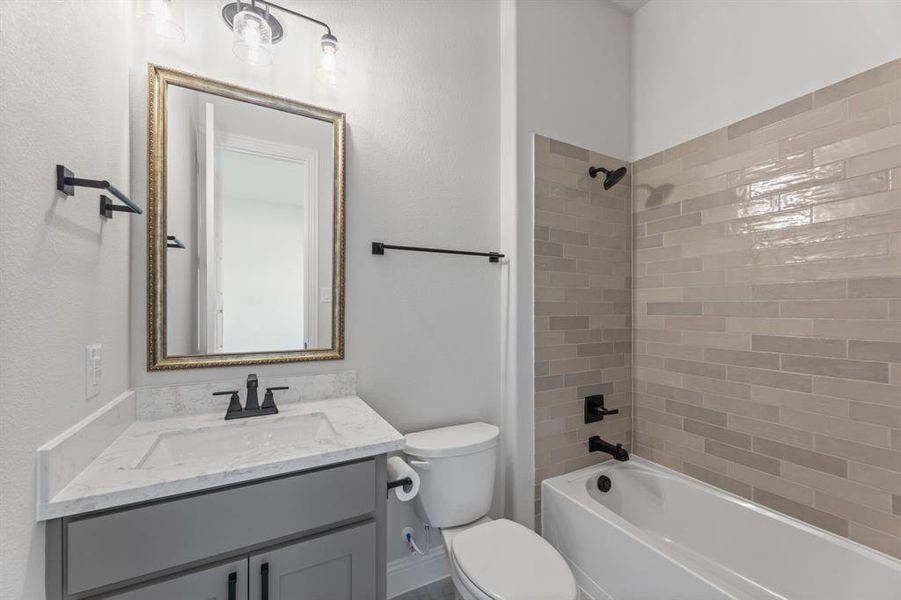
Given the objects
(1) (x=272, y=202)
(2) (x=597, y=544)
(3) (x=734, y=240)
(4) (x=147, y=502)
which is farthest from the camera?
(3) (x=734, y=240)

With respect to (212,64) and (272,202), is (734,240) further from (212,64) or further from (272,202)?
(212,64)

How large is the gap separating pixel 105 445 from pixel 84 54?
1.02 meters

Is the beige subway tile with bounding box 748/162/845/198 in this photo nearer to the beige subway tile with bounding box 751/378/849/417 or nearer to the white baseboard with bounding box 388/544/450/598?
the beige subway tile with bounding box 751/378/849/417

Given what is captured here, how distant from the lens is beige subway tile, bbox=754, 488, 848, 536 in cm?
A: 149

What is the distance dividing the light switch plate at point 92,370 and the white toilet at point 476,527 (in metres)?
1.00

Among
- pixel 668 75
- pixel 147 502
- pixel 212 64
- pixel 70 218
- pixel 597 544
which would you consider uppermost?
pixel 668 75

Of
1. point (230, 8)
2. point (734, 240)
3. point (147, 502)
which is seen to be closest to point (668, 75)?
point (734, 240)

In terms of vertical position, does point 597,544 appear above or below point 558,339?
below

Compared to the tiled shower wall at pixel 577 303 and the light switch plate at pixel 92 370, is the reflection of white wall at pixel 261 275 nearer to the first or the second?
the light switch plate at pixel 92 370

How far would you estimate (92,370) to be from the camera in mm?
1006

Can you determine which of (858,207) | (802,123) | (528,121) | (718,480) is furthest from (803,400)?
(528,121)

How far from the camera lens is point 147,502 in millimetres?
861

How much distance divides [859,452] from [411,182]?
80.9 inches

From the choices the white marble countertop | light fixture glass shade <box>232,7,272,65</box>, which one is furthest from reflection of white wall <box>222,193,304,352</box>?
light fixture glass shade <box>232,7,272,65</box>
